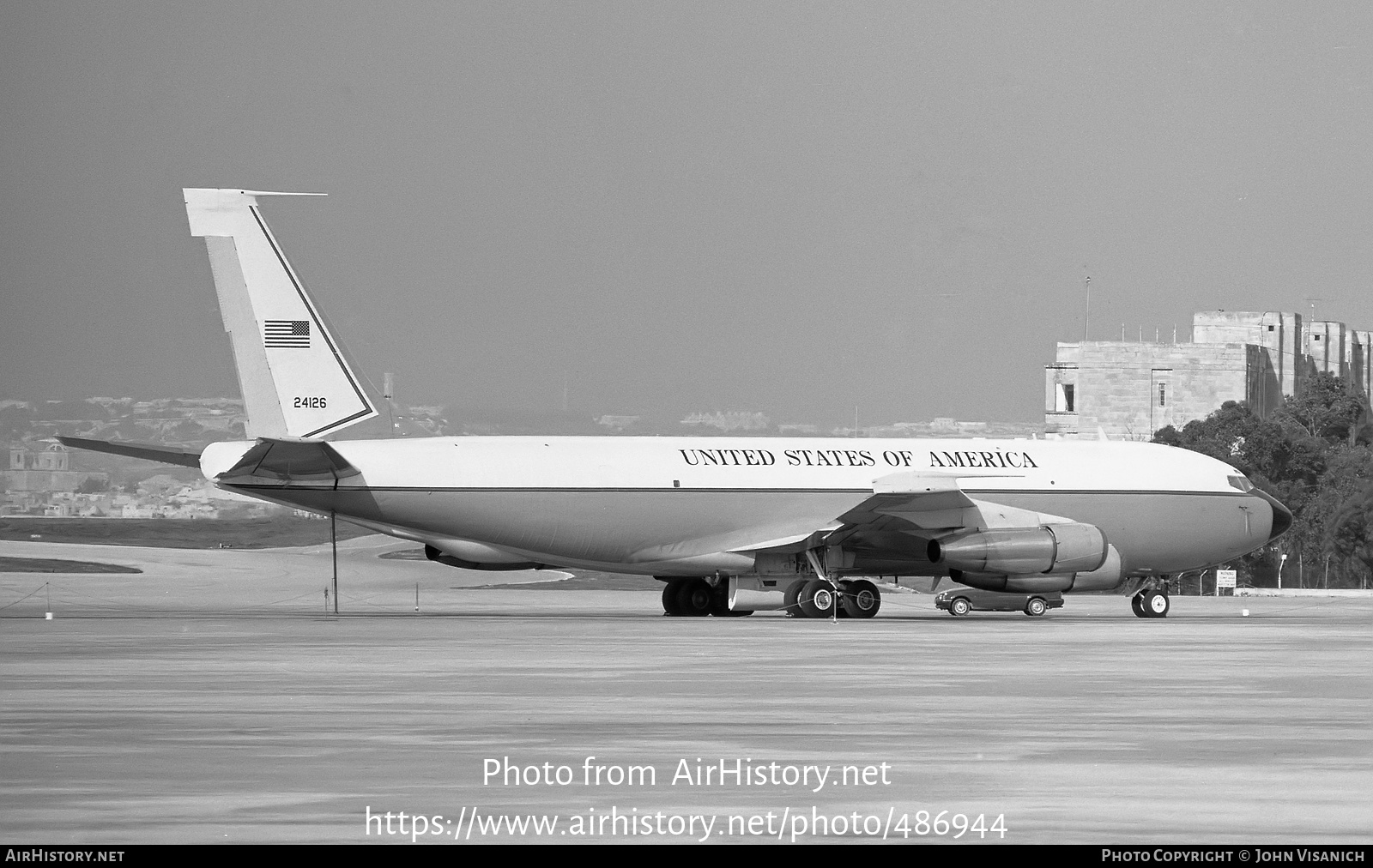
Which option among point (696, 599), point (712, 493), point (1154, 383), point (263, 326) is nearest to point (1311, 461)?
point (1154, 383)

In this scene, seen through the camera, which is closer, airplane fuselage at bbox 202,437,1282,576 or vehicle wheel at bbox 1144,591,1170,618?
airplane fuselage at bbox 202,437,1282,576

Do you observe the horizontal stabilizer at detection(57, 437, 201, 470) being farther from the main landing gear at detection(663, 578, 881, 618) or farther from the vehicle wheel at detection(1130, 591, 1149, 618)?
the vehicle wheel at detection(1130, 591, 1149, 618)

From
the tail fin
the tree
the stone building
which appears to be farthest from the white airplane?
the stone building

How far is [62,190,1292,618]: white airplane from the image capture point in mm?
36156

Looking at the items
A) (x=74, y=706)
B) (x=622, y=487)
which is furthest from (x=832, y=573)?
(x=74, y=706)

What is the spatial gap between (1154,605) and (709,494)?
10.8 m

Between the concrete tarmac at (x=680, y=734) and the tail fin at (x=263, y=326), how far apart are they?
646cm

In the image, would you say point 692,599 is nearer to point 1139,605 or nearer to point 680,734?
point 1139,605

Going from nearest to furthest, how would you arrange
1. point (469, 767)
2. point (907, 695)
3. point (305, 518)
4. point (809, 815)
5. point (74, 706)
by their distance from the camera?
point (809, 815) → point (469, 767) → point (74, 706) → point (907, 695) → point (305, 518)

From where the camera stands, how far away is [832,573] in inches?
1548

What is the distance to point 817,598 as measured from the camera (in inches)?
1517

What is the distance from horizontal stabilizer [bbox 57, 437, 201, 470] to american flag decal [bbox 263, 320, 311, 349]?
256 centimetres
